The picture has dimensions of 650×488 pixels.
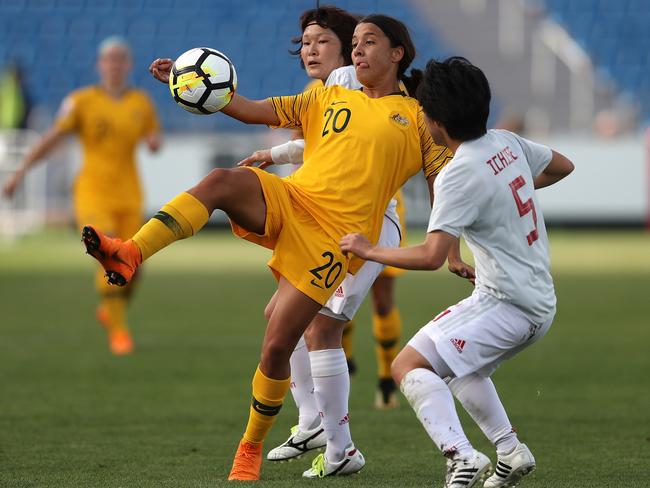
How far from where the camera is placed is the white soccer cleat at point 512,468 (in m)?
4.92

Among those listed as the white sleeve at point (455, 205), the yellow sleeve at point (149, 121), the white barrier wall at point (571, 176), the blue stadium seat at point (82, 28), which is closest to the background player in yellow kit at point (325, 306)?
the white sleeve at point (455, 205)

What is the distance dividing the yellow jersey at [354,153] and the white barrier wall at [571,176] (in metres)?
18.4

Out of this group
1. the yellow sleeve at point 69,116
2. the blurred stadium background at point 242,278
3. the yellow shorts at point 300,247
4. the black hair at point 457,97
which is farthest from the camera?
the yellow sleeve at point 69,116

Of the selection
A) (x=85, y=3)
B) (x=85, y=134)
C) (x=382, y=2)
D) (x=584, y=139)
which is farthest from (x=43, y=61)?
(x=85, y=134)

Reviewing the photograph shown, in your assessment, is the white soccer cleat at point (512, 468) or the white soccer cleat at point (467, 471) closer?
the white soccer cleat at point (467, 471)

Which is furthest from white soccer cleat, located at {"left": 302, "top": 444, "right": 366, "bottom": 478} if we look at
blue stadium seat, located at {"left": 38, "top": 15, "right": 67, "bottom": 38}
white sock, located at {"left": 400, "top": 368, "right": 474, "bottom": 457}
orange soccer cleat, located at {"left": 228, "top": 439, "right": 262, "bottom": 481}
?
blue stadium seat, located at {"left": 38, "top": 15, "right": 67, "bottom": 38}

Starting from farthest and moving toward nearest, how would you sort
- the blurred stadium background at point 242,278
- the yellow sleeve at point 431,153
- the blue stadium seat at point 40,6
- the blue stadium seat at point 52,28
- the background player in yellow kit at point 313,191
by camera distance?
the blue stadium seat at point 40,6
the blue stadium seat at point 52,28
the blurred stadium background at point 242,278
the yellow sleeve at point 431,153
the background player in yellow kit at point 313,191

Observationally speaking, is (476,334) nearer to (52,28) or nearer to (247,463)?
(247,463)

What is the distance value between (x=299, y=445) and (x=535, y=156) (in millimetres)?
1942

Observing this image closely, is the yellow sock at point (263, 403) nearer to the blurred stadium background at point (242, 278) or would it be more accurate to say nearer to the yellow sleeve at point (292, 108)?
the blurred stadium background at point (242, 278)

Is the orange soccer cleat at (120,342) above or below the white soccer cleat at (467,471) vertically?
below

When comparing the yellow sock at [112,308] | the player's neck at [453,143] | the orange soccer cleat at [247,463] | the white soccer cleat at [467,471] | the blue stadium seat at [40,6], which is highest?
the blue stadium seat at [40,6]

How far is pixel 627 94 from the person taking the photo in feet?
91.4

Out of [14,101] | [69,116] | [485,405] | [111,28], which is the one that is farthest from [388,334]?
[111,28]
